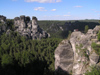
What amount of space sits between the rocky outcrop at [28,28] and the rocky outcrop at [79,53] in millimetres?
47817

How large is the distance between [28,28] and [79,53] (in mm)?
60362

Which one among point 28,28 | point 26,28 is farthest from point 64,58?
point 26,28

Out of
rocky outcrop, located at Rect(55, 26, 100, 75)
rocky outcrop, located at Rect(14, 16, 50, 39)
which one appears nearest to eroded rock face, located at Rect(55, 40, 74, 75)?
rocky outcrop, located at Rect(55, 26, 100, 75)

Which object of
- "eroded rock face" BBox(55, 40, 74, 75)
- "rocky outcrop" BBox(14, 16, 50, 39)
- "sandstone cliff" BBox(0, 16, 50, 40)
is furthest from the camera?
"rocky outcrop" BBox(14, 16, 50, 39)

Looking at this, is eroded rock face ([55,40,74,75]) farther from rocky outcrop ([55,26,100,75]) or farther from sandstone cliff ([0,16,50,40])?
sandstone cliff ([0,16,50,40])

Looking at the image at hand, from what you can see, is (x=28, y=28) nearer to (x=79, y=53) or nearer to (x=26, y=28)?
(x=26, y=28)

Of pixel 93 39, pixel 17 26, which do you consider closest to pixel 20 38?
pixel 17 26

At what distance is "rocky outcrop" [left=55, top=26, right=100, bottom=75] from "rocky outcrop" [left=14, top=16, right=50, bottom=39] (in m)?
47.8

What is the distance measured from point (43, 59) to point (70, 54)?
22.1 meters

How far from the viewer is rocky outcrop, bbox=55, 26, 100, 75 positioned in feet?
73.9

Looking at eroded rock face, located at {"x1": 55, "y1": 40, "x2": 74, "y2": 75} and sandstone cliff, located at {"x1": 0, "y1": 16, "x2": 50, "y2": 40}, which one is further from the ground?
sandstone cliff, located at {"x1": 0, "y1": 16, "x2": 50, "y2": 40}

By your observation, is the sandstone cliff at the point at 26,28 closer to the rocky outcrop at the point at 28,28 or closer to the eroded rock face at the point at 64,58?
the rocky outcrop at the point at 28,28

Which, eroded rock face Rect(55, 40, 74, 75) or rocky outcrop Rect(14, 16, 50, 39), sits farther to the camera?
rocky outcrop Rect(14, 16, 50, 39)

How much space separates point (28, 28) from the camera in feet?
262
